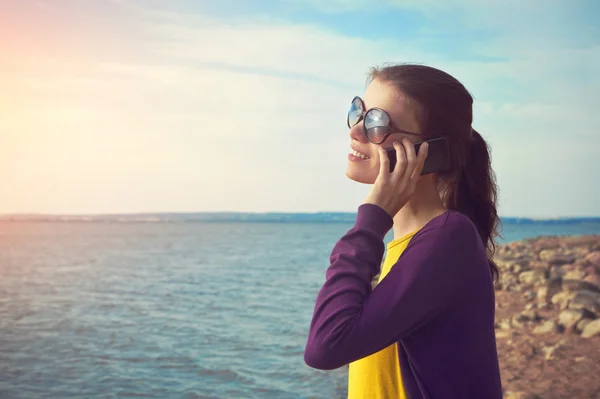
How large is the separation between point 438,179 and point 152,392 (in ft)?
36.7

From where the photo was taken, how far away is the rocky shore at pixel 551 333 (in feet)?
26.9

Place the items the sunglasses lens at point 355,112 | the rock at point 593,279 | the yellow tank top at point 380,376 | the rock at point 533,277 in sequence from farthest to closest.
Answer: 1. the rock at point 533,277
2. the rock at point 593,279
3. the sunglasses lens at point 355,112
4. the yellow tank top at point 380,376

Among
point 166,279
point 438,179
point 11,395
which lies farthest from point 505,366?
point 166,279

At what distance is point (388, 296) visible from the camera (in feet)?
6.41

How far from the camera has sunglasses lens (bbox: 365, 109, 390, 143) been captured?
2.26m

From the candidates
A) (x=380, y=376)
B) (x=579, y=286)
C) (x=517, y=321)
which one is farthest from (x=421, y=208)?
(x=579, y=286)

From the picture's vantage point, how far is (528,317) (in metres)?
12.4

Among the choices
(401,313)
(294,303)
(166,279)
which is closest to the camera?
(401,313)

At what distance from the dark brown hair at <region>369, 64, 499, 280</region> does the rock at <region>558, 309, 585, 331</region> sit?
30.1 feet

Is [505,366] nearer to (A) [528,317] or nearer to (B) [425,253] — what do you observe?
(A) [528,317]

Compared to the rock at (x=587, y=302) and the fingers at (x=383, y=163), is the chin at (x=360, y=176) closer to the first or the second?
the fingers at (x=383, y=163)

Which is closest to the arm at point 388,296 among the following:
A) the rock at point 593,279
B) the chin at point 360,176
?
the chin at point 360,176

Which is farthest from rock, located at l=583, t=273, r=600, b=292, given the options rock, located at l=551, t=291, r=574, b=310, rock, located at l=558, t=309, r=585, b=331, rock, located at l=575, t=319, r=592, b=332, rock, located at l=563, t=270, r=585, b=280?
rock, located at l=575, t=319, r=592, b=332

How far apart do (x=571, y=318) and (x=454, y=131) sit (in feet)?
31.6
